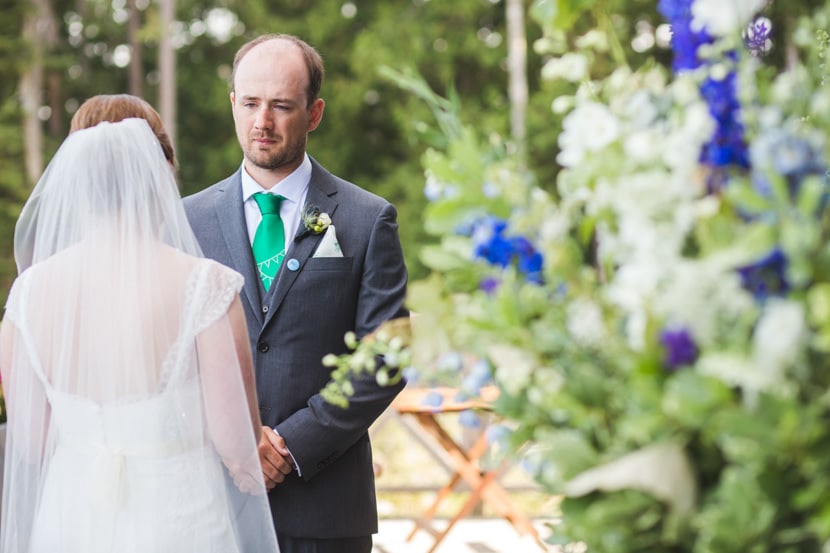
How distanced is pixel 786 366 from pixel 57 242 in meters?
1.90

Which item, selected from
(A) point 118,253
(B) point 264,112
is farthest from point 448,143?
(B) point 264,112

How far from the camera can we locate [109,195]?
263 cm

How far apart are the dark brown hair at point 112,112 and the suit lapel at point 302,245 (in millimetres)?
473

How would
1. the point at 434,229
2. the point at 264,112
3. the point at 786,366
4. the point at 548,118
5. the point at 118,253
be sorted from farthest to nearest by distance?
the point at 548,118
the point at 264,112
the point at 118,253
the point at 434,229
the point at 786,366

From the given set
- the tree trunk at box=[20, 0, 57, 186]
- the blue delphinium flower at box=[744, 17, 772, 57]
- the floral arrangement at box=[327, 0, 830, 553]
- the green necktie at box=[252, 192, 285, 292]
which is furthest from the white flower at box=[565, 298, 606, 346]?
the tree trunk at box=[20, 0, 57, 186]

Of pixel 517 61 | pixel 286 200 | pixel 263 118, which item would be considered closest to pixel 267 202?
pixel 286 200

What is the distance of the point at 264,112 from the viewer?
3.03 metres

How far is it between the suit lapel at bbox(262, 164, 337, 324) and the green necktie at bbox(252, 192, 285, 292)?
4 centimetres

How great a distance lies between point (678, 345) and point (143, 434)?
1625 mm

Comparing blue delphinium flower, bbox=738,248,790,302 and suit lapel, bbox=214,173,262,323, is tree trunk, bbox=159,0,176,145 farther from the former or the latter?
blue delphinium flower, bbox=738,248,790,302

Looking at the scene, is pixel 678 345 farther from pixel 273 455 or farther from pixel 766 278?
pixel 273 455

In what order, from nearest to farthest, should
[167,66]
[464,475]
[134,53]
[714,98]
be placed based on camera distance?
1. [714,98]
2. [464,475]
3. [167,66]
4. [134,53]

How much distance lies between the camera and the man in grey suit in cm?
306

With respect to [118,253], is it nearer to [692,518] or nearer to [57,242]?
[57,242]
